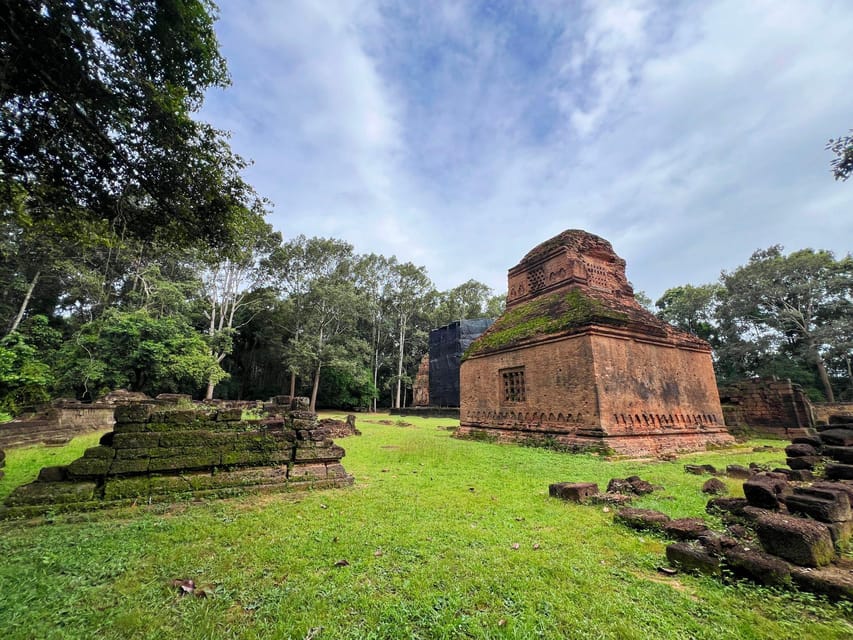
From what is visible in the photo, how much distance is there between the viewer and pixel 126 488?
14.4ft

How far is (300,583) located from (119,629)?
1052 mm

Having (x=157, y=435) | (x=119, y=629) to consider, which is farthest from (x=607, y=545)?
(x=157, y=435)

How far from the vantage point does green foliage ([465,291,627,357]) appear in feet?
34.0

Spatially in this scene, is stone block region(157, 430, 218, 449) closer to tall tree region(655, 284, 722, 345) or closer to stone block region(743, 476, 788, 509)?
stone block region(743, 476, 788, 509)

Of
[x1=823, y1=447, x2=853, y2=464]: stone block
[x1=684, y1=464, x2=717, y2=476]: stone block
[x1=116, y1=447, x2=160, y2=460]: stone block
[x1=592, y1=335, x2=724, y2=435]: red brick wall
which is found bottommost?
[x1=684, y1=464, x2=717, y2=476]: stone block

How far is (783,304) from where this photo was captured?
88.6 feet

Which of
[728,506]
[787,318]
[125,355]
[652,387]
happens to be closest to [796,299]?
[787,318]

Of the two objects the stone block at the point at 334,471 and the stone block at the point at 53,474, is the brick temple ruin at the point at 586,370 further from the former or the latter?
the stone block at the point at 53,474

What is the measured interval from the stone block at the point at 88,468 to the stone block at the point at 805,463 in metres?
11.2

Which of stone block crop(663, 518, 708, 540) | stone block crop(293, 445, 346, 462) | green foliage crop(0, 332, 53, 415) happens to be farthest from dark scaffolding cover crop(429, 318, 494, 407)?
stone block crop(663, 518, 708, 540)

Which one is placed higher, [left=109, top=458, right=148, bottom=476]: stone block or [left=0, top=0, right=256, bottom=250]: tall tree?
[left=0, top=0, right=256, bottom=250]: tall tree

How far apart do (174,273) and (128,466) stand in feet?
96.2

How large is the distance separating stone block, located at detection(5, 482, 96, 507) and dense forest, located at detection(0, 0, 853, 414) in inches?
149

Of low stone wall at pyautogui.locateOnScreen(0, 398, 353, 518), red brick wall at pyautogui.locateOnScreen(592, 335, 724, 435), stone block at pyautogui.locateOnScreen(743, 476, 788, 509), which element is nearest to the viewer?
stone block at pyautogui.locateOnScreen(743, 476, 788, 509)
